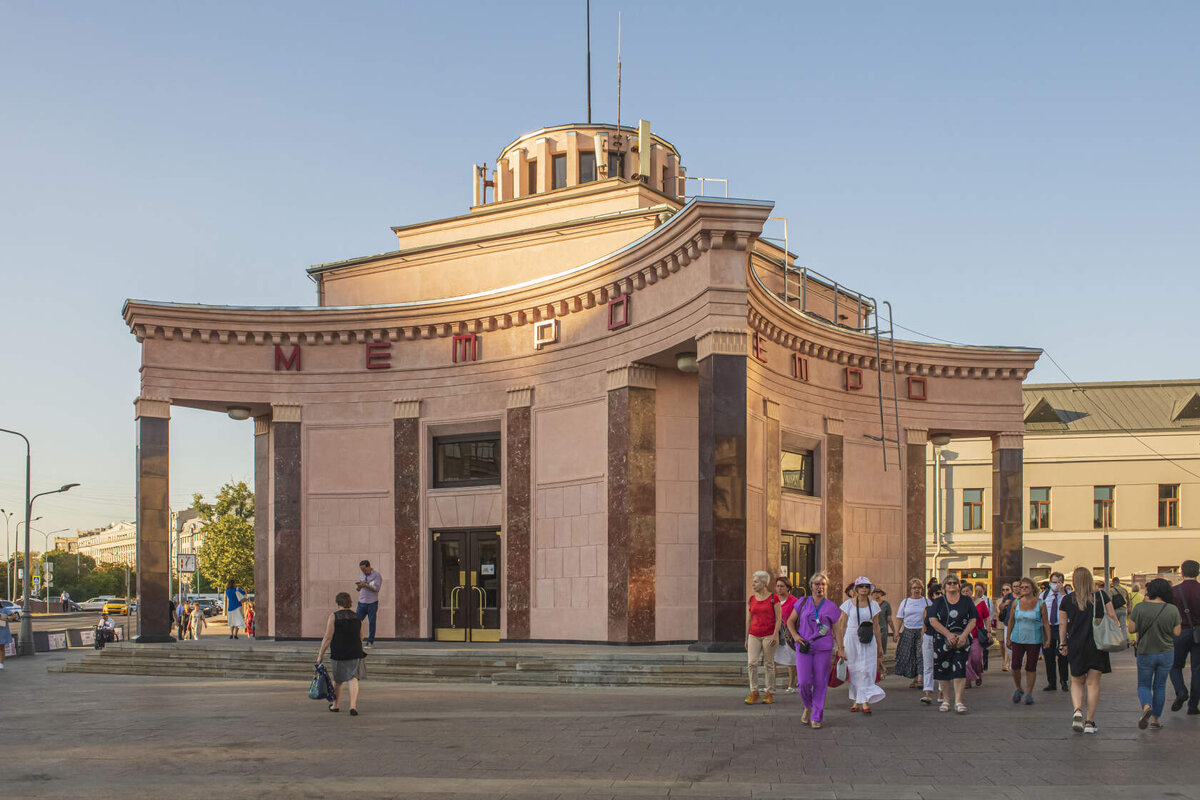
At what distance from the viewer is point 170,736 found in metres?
13.5

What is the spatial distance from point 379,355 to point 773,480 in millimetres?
9789

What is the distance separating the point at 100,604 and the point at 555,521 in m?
89.9

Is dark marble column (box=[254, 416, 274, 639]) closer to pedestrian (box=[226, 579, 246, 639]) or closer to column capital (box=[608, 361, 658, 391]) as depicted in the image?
pedestrian (box=[226, 579, 246, 639])

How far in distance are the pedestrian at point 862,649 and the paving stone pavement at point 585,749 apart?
40cm

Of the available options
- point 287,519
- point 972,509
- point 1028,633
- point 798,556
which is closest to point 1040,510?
point 972,509

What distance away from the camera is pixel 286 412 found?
28578mm

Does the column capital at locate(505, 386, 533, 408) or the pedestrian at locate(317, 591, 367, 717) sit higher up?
the column capital at locate(505, 386, 533, 408)

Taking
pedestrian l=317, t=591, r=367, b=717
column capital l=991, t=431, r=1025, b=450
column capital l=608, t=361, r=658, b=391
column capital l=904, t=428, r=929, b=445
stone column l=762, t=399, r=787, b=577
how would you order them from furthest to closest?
column capital l=991, t=431, r=1025, b=450, column capital l=904, t=428, r=929, b=445, stone column l=762, t=399, r=787, b=577, column capital l=608, t=361, r=658, b=391, pedestrian l=317, t=591, r=367, b=717

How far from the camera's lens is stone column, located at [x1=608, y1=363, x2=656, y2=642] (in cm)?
2345

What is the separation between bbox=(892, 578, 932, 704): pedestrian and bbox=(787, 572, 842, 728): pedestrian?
145 inches

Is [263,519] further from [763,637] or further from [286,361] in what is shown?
[763,637]

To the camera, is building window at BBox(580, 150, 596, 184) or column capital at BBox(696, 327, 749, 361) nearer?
column capital at BBox(696, 327, 749, 361)

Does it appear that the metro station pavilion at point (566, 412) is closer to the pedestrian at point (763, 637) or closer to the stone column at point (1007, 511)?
the stone column at point (1007, 511)

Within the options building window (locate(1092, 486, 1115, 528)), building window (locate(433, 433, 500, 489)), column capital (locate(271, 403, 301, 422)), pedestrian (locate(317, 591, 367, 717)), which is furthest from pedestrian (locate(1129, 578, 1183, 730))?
building window (locate(1092, 486, 1115, 528))
